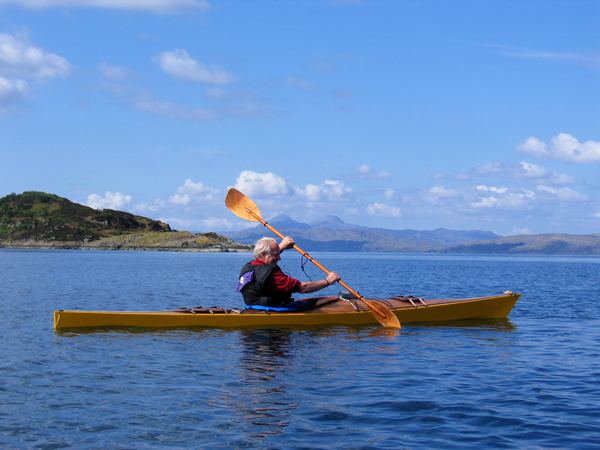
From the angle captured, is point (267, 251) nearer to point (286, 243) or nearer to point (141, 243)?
point (286, 243)

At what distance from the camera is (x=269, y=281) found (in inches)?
688

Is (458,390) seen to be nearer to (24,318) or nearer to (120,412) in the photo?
(120,412)

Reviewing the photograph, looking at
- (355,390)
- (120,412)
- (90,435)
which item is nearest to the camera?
(90,435)

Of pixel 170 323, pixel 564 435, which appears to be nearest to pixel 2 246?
pixel 170 323

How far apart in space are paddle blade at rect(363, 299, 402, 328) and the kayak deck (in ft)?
1.28

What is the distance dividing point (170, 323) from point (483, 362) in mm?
8284

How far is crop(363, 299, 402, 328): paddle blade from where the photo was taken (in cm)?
1845

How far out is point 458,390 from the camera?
36.0 feet

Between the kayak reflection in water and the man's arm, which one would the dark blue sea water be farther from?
the man's arm

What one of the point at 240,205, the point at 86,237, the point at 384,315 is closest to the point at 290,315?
the point at 384,315

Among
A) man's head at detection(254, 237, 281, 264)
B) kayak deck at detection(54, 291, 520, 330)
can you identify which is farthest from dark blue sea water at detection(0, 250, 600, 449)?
man's head at detection(254, 237, 281, 264)

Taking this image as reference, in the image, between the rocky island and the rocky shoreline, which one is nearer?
the rocky shoreline

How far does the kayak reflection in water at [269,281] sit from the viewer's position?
17.0m

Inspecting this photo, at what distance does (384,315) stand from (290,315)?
2.68 meters
